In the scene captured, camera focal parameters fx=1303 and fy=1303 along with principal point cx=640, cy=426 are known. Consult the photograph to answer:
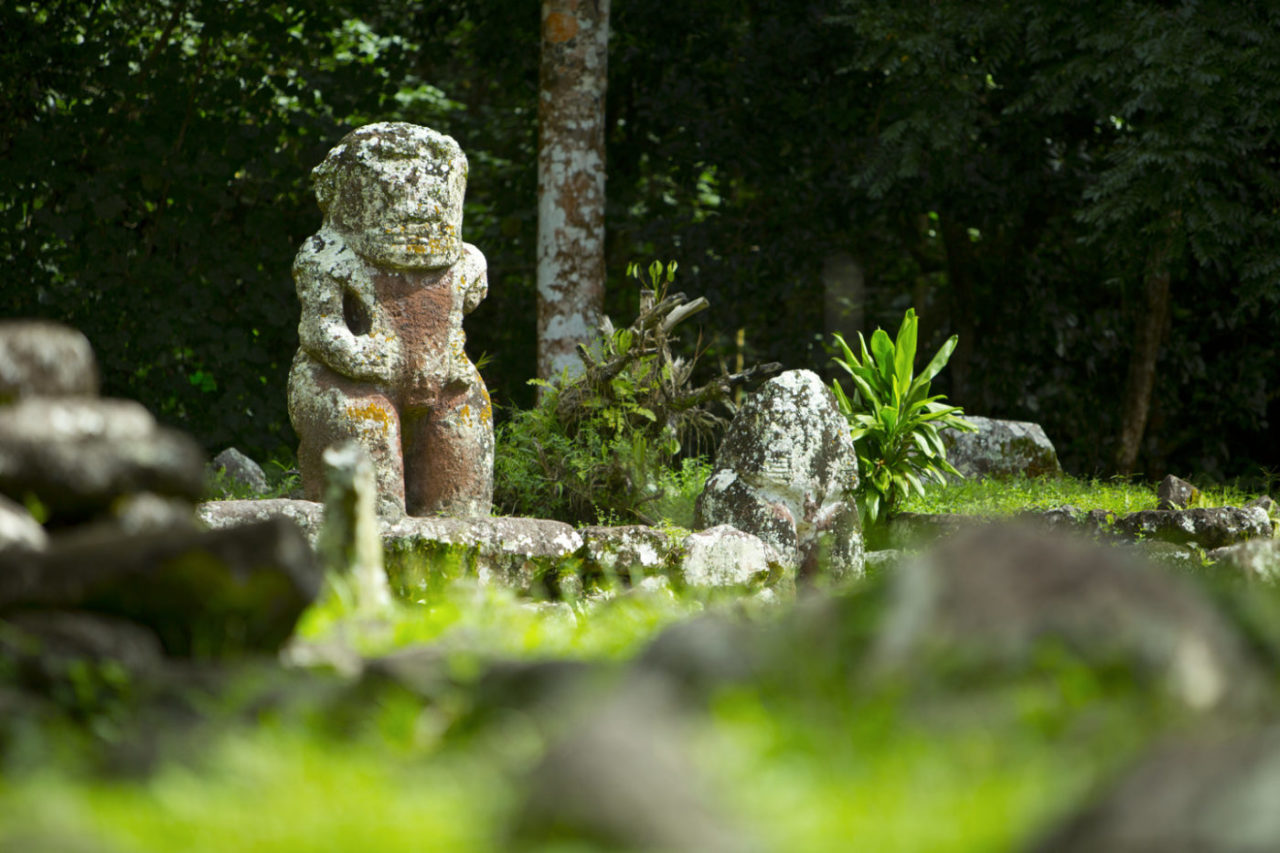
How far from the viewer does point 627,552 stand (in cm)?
486

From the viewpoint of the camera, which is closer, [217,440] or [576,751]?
[576,751]

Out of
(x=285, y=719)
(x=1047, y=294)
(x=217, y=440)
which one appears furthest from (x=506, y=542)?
(x=1047, y=294)

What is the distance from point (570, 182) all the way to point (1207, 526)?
4.31 metres

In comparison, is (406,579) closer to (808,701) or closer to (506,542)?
(506,542)

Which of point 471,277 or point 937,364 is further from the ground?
point 471,277

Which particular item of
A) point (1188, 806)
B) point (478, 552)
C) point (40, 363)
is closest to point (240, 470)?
point (478, 552)

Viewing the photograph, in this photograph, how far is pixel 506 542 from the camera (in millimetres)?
4668

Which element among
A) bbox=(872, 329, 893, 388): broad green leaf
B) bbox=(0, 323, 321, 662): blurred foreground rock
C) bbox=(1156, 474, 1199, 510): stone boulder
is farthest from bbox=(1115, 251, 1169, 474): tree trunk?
bbox=(0, 323, 321, 662): blurred foreground rock

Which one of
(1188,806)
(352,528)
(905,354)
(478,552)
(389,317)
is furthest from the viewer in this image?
(905,354)

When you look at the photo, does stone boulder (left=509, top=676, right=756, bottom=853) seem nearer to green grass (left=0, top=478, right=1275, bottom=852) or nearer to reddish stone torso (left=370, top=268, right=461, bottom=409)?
green grass (left=0, top=478, right=1275, bottom=852)

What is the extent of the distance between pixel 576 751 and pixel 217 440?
7.77 metres

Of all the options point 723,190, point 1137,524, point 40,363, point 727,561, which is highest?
point 723,190

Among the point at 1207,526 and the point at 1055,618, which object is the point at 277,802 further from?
the point at 1207,526

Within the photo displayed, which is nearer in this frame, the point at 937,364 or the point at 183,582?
the point at 183,582
